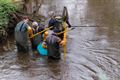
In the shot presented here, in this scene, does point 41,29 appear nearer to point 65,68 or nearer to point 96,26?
point 65,68

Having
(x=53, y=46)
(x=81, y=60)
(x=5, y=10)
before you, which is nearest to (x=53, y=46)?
(x=53, y=46)

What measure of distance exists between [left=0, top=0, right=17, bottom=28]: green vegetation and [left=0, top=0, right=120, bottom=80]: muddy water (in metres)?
1.82

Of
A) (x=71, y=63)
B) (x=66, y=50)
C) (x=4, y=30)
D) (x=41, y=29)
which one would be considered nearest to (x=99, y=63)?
(x=71, y=63)

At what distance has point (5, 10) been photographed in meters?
17.7

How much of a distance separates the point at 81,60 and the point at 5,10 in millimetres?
5865

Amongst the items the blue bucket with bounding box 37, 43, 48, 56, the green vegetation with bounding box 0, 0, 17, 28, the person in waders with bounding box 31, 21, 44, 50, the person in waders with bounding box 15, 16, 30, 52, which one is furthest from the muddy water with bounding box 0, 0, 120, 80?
the green vegetation with bounding box 0, 0, 17, 28

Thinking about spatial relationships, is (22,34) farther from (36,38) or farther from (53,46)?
(53,46)

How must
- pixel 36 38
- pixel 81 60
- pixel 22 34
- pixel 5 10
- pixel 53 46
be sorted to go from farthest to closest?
pixel 5 10, pixel 36 38, pixel 22 34, pixel 81 60, pixel 53 46

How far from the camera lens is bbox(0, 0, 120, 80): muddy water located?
12.5m

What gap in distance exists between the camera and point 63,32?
51.9ft

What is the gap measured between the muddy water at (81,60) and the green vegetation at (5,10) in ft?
5.98

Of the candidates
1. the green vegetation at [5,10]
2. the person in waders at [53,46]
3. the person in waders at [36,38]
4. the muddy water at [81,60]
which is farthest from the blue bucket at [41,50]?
the green vegetation at [5,10]

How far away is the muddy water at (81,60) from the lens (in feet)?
41.0

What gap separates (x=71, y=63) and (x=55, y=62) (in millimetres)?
676
